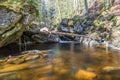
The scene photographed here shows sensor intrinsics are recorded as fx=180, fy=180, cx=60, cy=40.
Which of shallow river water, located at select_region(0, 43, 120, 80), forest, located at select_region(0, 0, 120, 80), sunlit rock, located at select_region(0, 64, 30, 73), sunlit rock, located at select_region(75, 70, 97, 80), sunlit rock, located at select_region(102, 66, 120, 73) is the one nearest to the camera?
sunlit rock, located at select_region(75, 70, 97, 80)

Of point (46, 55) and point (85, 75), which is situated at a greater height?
point (46, 55)

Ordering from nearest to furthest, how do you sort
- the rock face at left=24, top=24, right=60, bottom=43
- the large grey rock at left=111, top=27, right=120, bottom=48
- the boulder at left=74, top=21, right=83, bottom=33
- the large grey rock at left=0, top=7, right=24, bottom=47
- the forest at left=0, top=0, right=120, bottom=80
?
the forest at left=0, top=0, right=120, bottom=80 < the large grey rock at left=0, top=7, right=24, bottom=47 < the large grey rock at left=111, top=27, right=120, bottom=48 < the rock face at left=24, top=24, right=60, bottom=43 < the boulder at left=74, top=21, right=83, bottom=33

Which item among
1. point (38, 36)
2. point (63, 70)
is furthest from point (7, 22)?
point (38, 36)

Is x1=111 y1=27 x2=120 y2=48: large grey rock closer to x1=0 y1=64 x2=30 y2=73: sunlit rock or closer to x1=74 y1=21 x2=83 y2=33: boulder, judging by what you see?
x1=74 y1=21 x2=83 y2=33: boulder

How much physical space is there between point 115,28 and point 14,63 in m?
15.1

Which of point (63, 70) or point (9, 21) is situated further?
point (9, 21)

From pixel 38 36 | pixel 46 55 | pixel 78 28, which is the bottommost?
pixel 46 55

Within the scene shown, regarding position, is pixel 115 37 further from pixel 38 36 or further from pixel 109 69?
pixel 109 69

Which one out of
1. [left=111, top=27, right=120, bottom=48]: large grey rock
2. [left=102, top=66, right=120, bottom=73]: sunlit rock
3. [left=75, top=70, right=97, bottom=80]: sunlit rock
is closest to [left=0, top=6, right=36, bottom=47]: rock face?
[left=75, top=70, right=97, bottom=80]: sunlit rock

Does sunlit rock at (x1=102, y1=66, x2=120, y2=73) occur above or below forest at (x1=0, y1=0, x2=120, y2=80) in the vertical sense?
below

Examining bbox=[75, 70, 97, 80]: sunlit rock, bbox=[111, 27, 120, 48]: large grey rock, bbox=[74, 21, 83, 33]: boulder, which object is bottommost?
bbox=[75, 70, 97, 80]: sunlit rock

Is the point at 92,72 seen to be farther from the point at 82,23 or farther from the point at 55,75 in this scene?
the point at 82,23

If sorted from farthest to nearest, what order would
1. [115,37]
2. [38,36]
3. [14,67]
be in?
[38,36] < [115,37] < [14,67]

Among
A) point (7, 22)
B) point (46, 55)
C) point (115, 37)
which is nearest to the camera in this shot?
point (7, 22)
